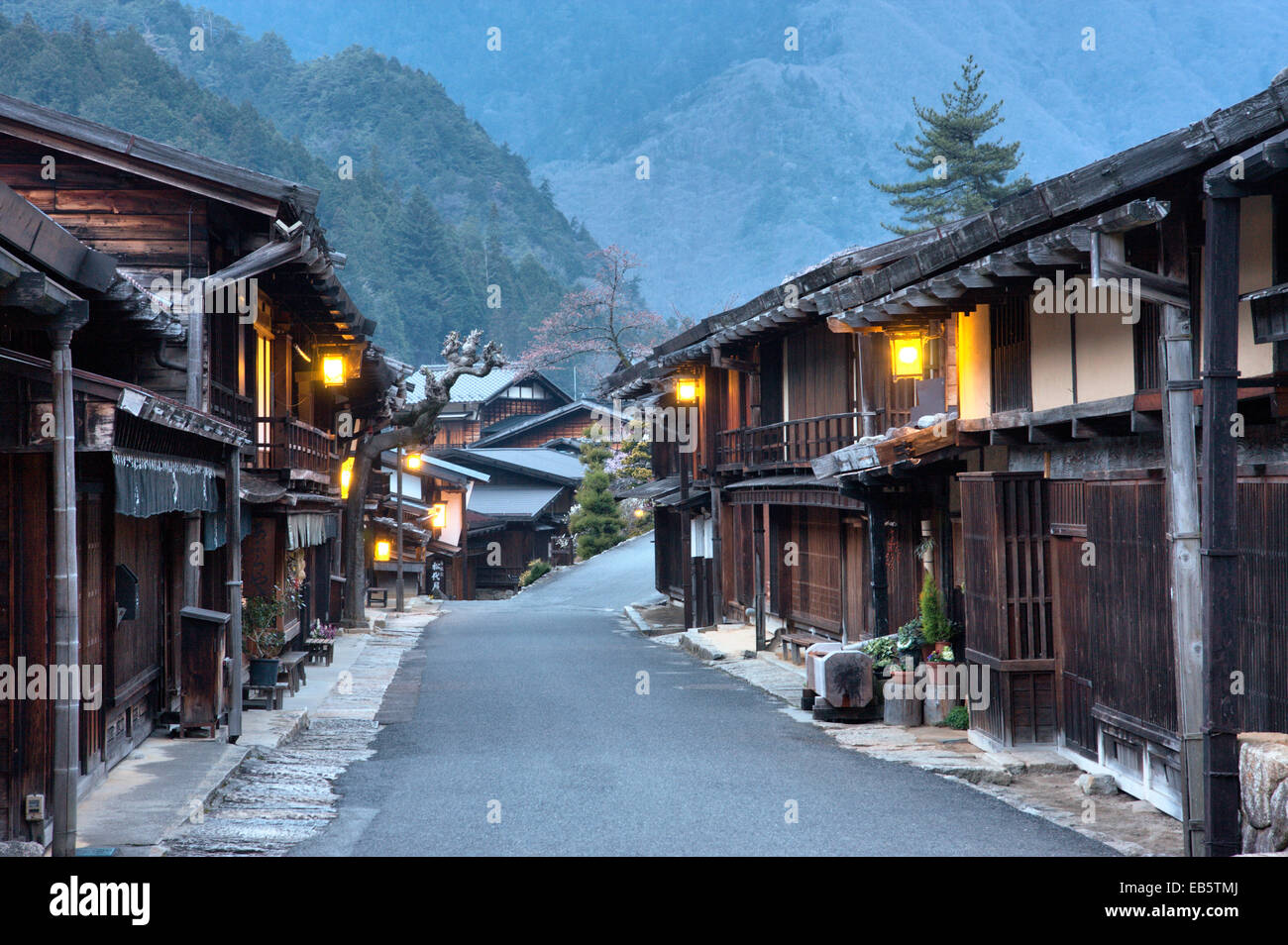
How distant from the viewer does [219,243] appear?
658 inches

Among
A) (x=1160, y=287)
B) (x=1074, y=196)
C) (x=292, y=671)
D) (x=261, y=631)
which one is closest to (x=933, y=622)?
(x=1074, y=196)

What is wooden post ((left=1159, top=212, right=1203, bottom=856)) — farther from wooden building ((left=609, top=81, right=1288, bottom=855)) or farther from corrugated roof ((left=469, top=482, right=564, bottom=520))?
corrugated roof ((left=469, top=482, right=564, bottom=520))

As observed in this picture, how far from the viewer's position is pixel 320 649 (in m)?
23.4

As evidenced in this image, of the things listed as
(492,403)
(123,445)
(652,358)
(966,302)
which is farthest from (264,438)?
(492,403)

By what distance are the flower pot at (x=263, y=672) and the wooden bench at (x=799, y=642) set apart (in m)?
9.54

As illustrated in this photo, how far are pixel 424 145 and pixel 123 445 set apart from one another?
126 m

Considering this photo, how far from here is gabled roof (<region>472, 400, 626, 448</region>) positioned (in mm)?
70625

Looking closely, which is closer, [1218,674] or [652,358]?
[1218,674]

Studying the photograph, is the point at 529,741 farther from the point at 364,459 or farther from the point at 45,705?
the point at 364,459

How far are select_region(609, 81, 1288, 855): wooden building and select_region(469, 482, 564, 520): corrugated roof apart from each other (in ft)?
122

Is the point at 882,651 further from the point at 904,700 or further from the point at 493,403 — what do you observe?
the point at 493,403

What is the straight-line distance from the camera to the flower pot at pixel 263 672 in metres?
16.3

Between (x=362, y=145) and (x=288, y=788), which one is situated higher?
(x=362, y=145)

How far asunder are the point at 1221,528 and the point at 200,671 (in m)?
10.5
